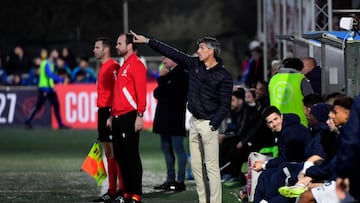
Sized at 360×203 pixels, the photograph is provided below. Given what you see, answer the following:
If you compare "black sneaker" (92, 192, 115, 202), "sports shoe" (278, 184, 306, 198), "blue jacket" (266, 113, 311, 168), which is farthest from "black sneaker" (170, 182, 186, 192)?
"sports shoe" (278, 184, 306, 198)

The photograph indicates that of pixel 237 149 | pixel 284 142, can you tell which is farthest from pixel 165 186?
pixel 284 142

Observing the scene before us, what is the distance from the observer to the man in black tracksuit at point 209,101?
14312 millimetres

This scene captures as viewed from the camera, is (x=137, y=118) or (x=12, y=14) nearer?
(x=137, y=118)

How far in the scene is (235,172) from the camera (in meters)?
18.2

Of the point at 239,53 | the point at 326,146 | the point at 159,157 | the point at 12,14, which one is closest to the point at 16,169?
the point at 159,157

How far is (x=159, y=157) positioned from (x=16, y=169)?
121 inches

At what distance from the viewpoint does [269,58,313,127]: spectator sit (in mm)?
16125

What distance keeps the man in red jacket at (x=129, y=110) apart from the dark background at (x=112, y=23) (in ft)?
83.7

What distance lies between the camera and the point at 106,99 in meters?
15.9

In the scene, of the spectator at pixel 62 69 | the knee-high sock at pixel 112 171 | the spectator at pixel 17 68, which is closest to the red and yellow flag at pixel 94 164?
the knee-high sock at pixel 112 171

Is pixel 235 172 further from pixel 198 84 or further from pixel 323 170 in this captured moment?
pixel 323 170

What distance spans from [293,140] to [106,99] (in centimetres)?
298

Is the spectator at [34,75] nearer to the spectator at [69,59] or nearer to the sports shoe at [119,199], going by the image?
the spectator at [69,59]

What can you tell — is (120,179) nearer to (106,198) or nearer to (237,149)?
(106,198)
